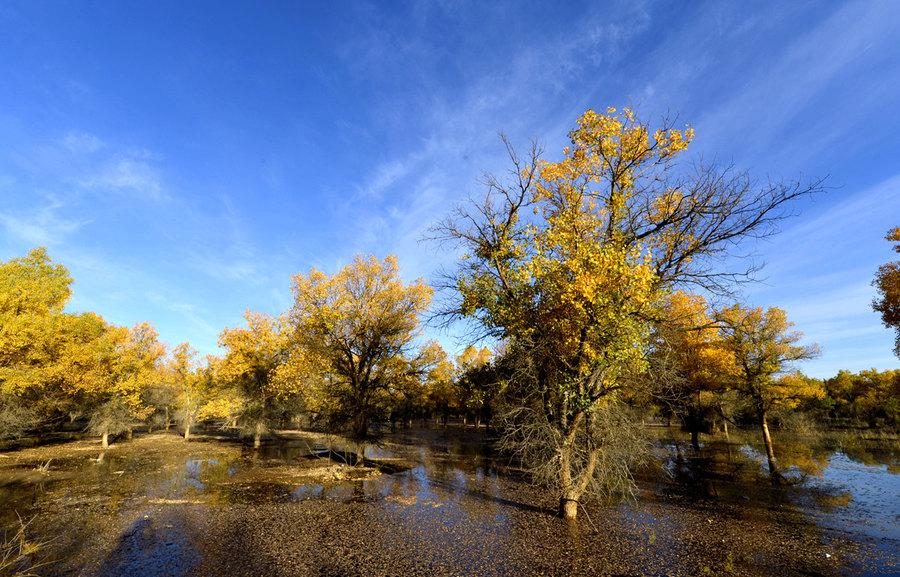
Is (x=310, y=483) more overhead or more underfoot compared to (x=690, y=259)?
more underfoot

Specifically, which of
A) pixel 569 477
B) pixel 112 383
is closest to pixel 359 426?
pixel 569 477

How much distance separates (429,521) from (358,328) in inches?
548

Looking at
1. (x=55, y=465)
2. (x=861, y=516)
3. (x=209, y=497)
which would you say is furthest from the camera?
(x=55, y=465)

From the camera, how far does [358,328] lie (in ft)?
83.4

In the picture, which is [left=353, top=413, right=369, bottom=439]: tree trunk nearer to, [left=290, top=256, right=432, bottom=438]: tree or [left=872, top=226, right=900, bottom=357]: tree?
[left=290, top=256, right=432, bottom=438]: tree

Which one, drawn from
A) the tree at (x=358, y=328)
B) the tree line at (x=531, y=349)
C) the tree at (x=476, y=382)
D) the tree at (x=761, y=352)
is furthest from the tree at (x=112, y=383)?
the tree at (x=761, y=352)

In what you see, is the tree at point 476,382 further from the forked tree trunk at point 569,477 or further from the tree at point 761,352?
the tree at point 761,352

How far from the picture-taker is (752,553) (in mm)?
10742

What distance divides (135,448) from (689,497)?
4189 cm

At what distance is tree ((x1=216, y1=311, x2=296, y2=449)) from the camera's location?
3188cm

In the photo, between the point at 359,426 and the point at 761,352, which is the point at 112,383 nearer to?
the point at 359,426

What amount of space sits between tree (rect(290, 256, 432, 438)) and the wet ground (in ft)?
15.1

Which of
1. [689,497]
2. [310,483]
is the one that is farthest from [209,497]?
[689,497]

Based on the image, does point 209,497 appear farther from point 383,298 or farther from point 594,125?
point 594,125
